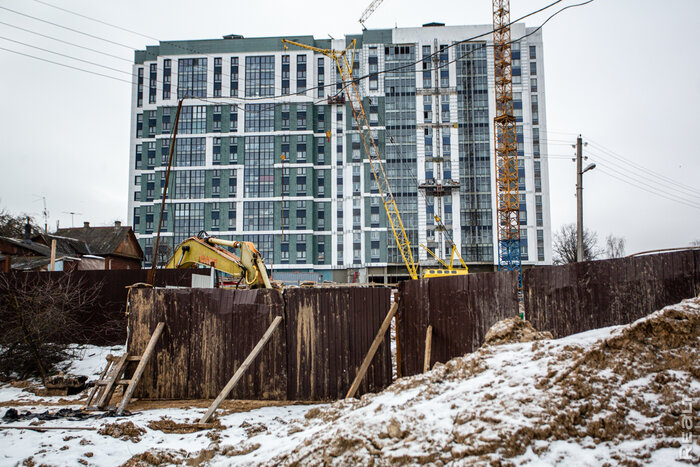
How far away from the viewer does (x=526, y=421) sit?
3752 mm

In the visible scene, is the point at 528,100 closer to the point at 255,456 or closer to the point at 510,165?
the point at 510,165

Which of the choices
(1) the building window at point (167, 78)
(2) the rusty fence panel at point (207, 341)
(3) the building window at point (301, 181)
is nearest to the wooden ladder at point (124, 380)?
(2) the rusty fence panel at point (207, 341)

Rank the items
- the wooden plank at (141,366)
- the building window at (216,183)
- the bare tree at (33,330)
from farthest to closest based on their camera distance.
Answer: the building window at (216,183)
the bare tree at (33,330)
the wooden plank at (141,366)

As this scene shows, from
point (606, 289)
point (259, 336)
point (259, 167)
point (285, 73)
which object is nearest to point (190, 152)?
point (259, 167)

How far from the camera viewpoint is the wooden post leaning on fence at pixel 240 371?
692 centimetres

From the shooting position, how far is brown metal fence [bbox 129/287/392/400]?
26.3 ft

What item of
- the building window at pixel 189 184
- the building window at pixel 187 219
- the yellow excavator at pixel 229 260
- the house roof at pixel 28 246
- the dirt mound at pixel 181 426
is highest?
the building window at pixel 189 184

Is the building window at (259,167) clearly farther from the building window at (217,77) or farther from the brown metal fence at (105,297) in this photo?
the brown metal fence at (105,297)

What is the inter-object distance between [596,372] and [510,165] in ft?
190

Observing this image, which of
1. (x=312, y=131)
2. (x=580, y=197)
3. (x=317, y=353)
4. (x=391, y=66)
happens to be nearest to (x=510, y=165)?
(x=391, y=66)

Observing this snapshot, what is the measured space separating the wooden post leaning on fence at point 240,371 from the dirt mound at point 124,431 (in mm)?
931

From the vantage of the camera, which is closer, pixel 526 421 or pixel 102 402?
pixel 526 421

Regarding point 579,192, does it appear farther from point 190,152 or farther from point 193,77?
point 193,77

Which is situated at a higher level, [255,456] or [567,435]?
[567,435]
